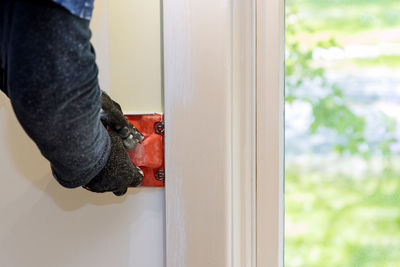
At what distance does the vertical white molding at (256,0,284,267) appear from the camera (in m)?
1.01

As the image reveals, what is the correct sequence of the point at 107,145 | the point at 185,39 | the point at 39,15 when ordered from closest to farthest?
the point at 39,15
the point at 107,145
the point at 185,39

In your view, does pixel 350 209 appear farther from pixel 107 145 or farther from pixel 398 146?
pixel 107 145

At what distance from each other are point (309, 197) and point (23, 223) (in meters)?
0.61

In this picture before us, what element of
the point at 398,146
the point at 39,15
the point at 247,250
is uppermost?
the point at 39,15

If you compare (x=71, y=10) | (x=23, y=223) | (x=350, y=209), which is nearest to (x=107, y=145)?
(x=71, y=10)

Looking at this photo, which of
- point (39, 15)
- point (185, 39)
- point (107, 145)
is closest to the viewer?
point (39, 15)

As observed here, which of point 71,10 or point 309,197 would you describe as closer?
point 71,10

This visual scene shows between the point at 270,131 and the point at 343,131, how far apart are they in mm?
147

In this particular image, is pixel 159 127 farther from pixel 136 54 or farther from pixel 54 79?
pixel 54 79

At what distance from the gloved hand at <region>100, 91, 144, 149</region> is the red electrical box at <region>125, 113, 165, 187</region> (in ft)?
0.11

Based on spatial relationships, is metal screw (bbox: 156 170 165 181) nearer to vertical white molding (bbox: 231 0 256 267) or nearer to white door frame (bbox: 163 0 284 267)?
white door frame (bbox: 163 0 284 267)

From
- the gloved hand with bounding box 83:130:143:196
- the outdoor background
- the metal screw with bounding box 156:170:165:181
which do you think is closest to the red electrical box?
the metal screw with bounding box 156:170:165:181

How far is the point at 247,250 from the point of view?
1.03 m

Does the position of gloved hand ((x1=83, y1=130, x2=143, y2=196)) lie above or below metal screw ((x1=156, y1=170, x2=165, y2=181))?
above
